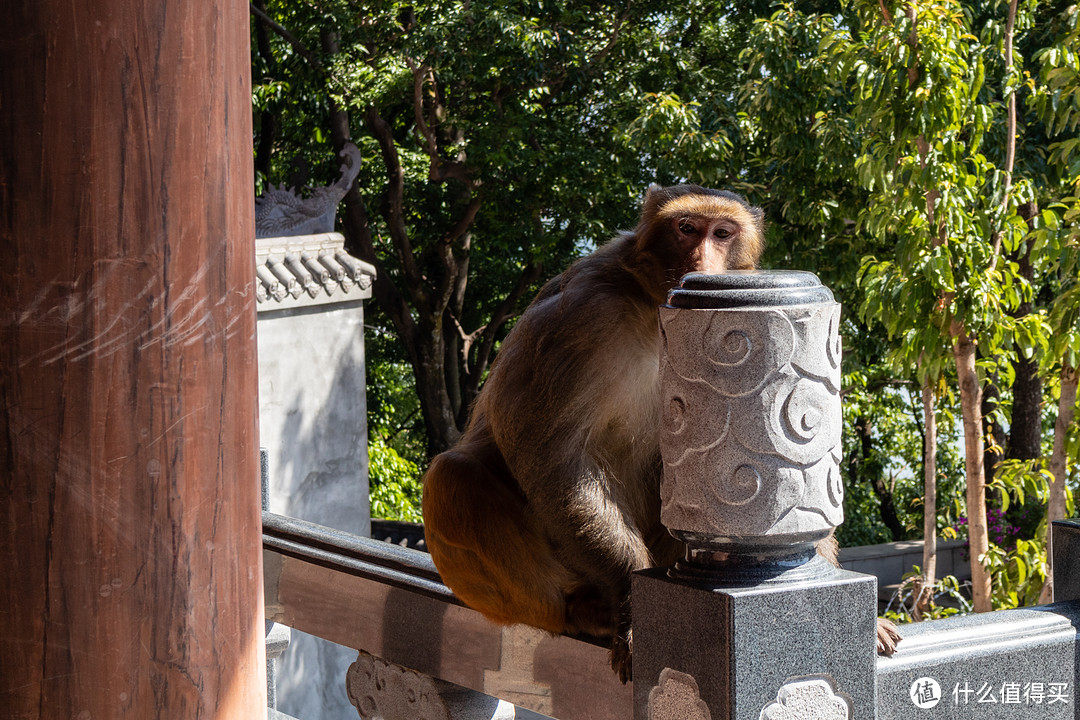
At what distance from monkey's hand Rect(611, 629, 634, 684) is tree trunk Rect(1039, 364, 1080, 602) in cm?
294

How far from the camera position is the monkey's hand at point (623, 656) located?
1.83 metres

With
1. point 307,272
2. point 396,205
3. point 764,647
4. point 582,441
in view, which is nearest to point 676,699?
point 764,647

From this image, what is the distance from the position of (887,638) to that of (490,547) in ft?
2.59

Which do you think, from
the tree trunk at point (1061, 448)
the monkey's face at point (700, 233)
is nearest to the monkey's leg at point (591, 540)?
the monkey's face at point (700, 233)

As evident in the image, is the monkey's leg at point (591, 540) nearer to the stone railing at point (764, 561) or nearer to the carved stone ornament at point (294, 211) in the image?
the stone railing at point (764, 561)

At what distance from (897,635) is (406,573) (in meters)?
1.08

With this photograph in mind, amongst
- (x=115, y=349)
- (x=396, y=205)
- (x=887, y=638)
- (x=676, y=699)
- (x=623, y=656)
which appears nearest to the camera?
(x=115, y=349)

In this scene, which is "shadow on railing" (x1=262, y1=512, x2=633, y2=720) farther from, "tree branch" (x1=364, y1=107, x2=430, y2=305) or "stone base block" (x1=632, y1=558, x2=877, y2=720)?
"tree branch" (x1=364, y1=107, x2=430, y2=305)

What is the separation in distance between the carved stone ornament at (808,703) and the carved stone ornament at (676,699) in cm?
9

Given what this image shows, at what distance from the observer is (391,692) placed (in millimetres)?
2305

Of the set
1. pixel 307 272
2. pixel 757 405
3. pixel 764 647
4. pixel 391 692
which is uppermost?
pixel 307 272

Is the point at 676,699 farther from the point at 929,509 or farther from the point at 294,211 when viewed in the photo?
the point at 294,211

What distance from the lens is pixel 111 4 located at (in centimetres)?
134

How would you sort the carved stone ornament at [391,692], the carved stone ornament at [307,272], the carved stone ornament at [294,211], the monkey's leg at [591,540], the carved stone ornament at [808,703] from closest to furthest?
1. the carved stone ornament at [808,703]
2. the monkey's leg at [591,540]
3. the carved stone ornament at [391,692]
4. the carved stone ornament at [307,272]
5. the carved stone ornament at [294,211]
